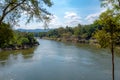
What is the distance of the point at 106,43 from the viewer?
16266mm

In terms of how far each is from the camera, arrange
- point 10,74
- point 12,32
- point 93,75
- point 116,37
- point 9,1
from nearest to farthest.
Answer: point 9,1 → point 12,32 → point 116,37 → point 93,75 → point 10,74

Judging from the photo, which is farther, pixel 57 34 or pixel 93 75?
pixel 57 34

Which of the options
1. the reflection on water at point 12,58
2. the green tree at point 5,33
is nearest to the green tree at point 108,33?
the green tree at point 5,33

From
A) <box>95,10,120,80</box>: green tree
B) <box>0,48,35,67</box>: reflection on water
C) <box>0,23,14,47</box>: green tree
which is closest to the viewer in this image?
<box>0,23,14,47</box>: green tree

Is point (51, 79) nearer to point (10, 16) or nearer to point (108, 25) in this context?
point (108, 25)

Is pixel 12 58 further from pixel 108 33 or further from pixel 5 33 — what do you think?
pixel 5 33

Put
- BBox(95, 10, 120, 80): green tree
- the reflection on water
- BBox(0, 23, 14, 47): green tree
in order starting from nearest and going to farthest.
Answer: BBox(0, 23, 14, 47): green tree
BBox(95, 10, 120, 80): green tree
the reflection on water

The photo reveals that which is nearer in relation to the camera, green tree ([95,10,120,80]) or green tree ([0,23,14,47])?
green tree ([0,23,14,47])

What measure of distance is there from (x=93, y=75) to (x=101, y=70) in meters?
3.52

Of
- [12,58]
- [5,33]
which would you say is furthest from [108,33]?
[12,58]

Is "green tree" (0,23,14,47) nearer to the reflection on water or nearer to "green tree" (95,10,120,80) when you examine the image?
"green tree" (95,10,120,80)

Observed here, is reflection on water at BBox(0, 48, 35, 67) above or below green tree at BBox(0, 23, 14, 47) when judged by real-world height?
below

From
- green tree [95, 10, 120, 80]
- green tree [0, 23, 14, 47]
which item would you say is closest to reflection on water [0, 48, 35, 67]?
green tree [95, 10, 120, 80]

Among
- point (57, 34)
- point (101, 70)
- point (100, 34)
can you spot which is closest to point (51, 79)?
point (101, 70)
